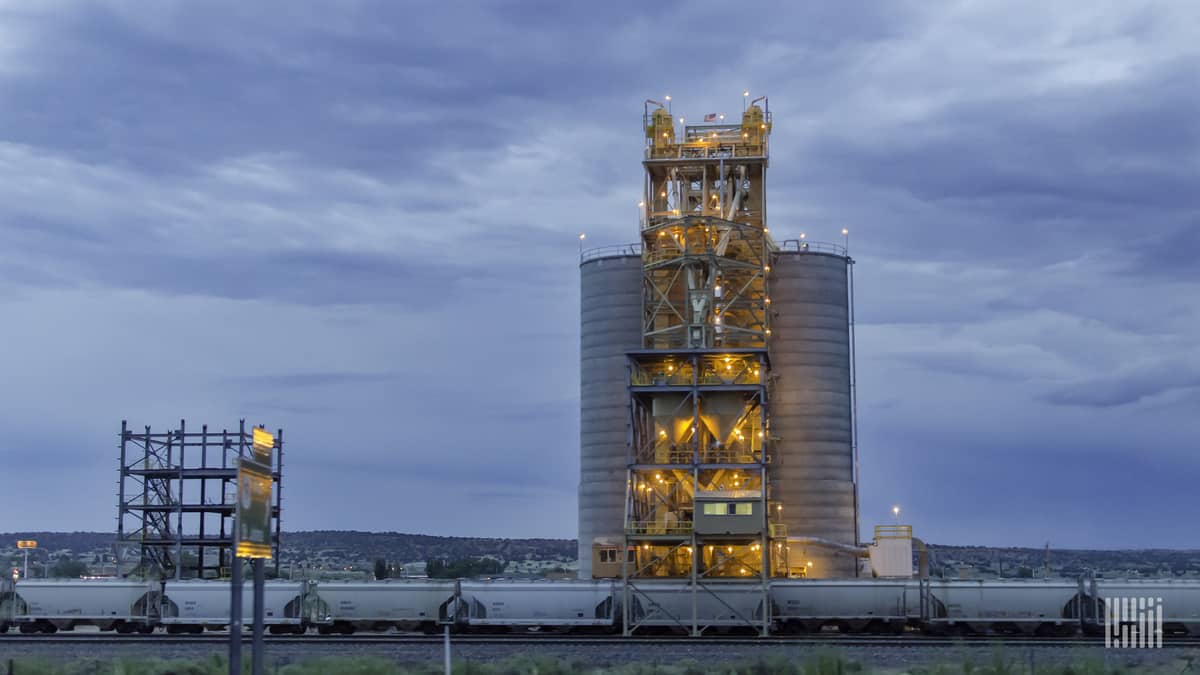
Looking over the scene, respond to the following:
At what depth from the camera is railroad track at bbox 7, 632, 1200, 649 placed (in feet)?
151

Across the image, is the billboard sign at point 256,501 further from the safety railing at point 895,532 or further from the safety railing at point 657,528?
the safety railing at point 895,532

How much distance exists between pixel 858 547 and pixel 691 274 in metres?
18.8

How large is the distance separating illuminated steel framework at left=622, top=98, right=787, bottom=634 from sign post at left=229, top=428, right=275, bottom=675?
30.6 metres

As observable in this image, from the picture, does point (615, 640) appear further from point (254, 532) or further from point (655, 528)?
point (254, 532)

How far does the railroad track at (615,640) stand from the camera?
46125mm

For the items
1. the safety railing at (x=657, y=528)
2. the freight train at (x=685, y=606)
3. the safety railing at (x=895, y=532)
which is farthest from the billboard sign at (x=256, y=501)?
the safety railing at (x=895, y=532)

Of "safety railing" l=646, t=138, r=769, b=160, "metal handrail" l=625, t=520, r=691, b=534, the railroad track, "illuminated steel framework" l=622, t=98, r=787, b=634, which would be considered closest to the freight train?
"illuminated steel framework" l=622, t=98, r=787, b=634

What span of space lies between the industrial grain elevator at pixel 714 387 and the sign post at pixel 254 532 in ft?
104

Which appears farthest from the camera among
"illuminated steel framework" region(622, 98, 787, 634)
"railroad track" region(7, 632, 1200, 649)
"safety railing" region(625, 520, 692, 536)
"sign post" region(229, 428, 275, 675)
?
"safety railing" region(625, 520, 692, 536)

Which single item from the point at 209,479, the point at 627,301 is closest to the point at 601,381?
the point at 627,301

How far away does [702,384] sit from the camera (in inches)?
2482

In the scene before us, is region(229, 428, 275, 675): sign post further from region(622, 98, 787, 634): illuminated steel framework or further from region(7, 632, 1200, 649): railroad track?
region(622, 98, 787, 634): illuminated steel framework

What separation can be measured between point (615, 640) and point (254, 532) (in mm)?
27190

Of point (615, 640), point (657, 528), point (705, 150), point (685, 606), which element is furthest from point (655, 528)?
point (705, 150)
